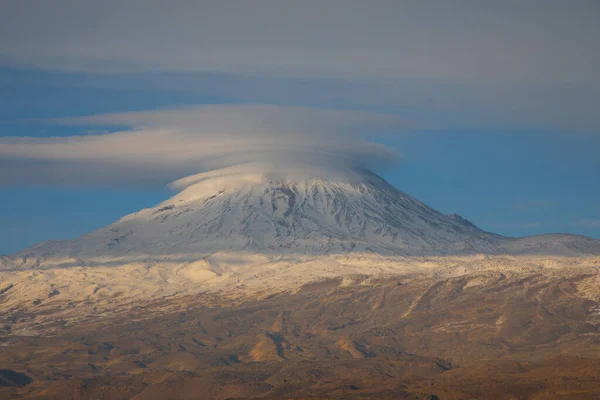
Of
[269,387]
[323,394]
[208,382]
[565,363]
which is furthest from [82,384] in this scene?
[565,363]

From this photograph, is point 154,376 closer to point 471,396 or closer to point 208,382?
point 208,382

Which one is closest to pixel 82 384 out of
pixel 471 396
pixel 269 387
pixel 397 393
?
pixel 269 387

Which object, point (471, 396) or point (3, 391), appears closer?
point (471, 396)

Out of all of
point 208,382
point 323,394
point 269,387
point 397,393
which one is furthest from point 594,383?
point 208,382

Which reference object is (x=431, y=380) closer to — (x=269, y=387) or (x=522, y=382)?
(x=522, y=382)

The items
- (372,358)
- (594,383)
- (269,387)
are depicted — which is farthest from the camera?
(372,358)

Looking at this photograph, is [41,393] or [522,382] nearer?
[522,382]

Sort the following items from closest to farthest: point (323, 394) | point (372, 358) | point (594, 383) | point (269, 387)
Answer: point (594, 383) < point (323, 394) < point (269, 387) < point (372, 358)

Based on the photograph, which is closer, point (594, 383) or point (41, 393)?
point (594, 383)

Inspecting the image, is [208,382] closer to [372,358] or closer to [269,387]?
[269,387]
